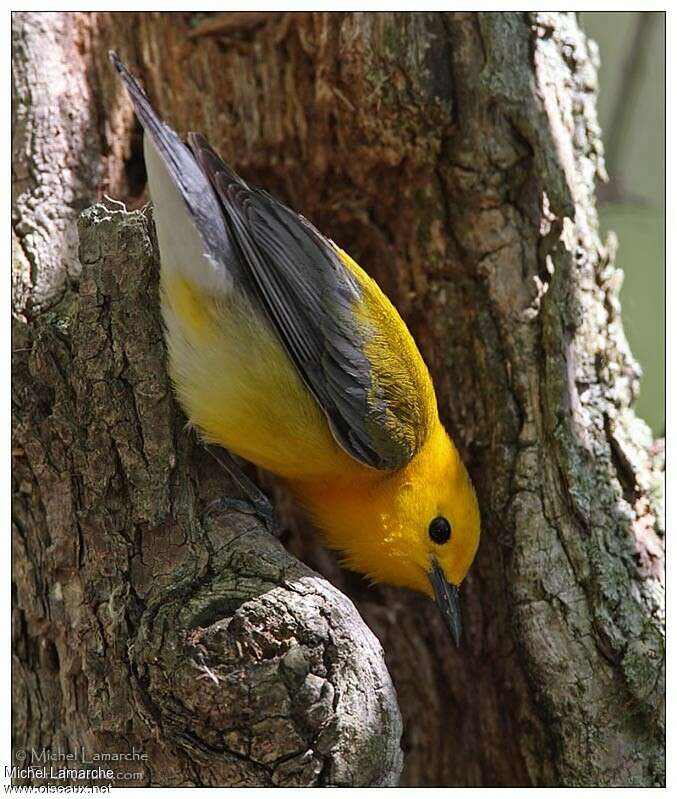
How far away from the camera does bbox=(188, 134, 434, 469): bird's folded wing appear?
3684 millimetres

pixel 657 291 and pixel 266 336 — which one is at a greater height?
pixel 657 291

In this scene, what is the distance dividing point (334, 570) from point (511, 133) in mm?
2254

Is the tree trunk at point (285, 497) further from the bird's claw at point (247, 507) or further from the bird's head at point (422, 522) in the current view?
the bird's head at point (422, 522)

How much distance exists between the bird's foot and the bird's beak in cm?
72

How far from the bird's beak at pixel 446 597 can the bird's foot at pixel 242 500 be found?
72 cm

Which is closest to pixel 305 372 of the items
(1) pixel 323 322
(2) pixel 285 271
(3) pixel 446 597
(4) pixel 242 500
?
(1) pixel 323 322

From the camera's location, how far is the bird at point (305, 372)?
11.7ft

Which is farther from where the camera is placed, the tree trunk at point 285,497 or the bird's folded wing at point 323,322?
the bird's folded wing at point 323,322

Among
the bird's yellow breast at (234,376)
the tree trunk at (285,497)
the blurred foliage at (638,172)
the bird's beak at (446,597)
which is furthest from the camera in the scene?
the blurred foliage at (638,172)

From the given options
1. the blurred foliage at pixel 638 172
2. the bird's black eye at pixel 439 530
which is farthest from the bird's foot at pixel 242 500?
the blurred foliage at pixel 638 172

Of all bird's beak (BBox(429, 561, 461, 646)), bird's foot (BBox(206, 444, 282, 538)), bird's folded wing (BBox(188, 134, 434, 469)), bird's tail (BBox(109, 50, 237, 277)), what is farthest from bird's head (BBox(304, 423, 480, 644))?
bird's tail (BBox(109, 50, 237, 277))

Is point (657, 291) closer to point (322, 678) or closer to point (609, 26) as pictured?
point (609, 26)

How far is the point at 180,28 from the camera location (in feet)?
15.0

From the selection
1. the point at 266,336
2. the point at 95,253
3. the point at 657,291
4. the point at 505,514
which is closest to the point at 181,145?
the point at 95,253
